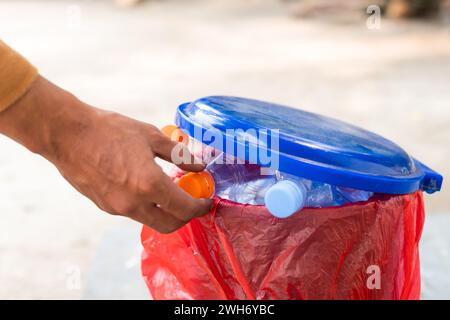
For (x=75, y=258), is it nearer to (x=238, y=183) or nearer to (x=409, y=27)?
(x=238, y=183)

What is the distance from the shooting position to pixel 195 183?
0.85 metres

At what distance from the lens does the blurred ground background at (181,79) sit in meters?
1.48

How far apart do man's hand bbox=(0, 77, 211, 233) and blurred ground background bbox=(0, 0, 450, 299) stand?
1.92ft

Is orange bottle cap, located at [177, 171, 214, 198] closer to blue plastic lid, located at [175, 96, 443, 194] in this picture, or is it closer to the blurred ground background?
blue plastic lid, located at [175, 96, 443, 194]

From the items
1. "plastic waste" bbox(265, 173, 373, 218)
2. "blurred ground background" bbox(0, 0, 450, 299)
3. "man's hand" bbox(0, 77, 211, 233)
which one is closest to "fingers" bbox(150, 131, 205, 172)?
"man's hand" bbox(0, 77, 211, 233)

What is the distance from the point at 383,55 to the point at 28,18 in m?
2.64

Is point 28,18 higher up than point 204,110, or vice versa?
point 204,110

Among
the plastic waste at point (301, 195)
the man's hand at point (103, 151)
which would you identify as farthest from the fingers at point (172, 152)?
the plastic waste at point (301, 195)

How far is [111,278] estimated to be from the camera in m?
1.35

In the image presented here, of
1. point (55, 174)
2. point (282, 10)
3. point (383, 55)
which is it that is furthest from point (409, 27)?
point (55, 174)

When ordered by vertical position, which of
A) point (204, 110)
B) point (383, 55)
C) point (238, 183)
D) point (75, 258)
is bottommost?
point (75, 258)

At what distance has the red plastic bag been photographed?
862 mm

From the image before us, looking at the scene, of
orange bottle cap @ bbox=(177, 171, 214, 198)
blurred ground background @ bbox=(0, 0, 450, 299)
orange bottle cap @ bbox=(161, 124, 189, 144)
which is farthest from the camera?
blurred ground background @ bbox=(0, 0, 450, 299)

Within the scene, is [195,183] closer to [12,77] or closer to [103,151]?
[103,151]
